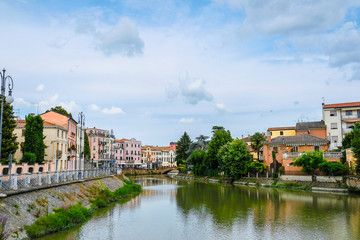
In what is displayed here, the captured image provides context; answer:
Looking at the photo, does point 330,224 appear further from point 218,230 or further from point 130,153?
point 130,153

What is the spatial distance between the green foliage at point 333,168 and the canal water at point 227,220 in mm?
10396

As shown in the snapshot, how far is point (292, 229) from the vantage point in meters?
25.4

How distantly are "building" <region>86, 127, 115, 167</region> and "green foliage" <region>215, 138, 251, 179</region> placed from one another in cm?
4627

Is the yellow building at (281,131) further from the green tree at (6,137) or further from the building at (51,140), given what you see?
the green tree at (6,137)

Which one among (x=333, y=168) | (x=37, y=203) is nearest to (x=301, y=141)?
(x=333, y=168)

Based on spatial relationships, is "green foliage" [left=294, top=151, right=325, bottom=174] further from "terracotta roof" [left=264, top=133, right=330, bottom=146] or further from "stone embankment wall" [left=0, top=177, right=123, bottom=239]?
"stone embankment wall" [left=0, top=177, right=123, bottom=239]

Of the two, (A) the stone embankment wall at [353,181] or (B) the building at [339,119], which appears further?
(B) the building at [339,119]

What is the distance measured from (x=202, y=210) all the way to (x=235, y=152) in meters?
35.6

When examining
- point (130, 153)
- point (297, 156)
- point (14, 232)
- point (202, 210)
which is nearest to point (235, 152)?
point (297, 156)

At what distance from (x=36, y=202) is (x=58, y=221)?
2221 mm

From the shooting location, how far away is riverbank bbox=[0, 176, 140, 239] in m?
19.2

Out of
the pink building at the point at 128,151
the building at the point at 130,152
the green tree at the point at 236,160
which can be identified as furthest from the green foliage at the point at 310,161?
the building at the point at 130,152

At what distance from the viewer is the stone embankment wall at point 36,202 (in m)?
19.3

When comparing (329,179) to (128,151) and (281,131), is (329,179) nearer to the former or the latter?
(281,131)
